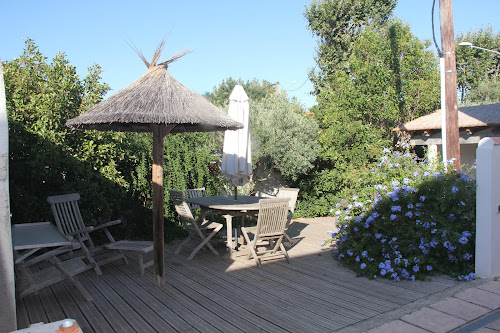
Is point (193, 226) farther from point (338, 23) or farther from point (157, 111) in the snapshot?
point (338, 23)

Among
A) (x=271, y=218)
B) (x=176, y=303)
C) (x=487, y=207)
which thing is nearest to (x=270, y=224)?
(x=271, y=218)

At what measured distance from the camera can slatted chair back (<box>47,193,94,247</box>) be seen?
544cm

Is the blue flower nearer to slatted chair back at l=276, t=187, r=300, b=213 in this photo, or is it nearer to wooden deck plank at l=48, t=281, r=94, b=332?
slatted chair back at l=276, t=187, r=300, b=213

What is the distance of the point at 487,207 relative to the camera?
16.1ft

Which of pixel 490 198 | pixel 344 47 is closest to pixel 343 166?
pixel 490 198

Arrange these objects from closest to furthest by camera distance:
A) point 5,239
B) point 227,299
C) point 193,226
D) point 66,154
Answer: point 5,239 < point 227,299 < point 193,226 < point 66,154

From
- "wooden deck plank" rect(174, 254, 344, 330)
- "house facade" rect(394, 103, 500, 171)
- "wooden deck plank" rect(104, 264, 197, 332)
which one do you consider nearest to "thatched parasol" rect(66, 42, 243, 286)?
"wooden deck plank" rect(104, 264, 197, 332)

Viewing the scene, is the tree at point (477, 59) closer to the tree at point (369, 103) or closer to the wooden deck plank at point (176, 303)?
the tree at point (369, 103)

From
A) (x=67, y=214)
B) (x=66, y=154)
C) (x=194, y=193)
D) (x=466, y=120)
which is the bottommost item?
(x=67, y=214)

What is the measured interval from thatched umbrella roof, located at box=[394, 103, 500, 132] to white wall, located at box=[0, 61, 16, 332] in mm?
9834

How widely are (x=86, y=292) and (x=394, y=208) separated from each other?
407 cm

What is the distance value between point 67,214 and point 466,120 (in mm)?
9348

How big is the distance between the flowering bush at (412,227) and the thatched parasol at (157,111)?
243cm

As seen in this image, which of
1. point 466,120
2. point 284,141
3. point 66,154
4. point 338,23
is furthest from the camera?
point 338,23
